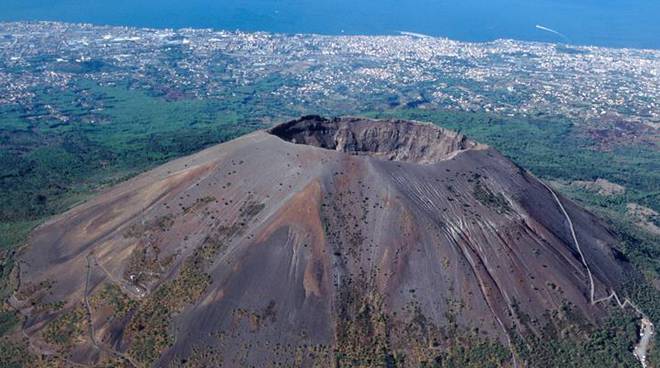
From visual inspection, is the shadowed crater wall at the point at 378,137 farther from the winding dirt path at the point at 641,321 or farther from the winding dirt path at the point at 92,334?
the winding dirt path at the point at 92,334

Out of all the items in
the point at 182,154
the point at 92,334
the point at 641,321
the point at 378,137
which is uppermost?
the point at 378,137

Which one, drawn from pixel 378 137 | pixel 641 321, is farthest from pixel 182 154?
pixel 641 321

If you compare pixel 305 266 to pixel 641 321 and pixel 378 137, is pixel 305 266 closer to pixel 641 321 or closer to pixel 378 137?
pixel 378 137

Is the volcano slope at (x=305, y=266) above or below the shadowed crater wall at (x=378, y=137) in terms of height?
below

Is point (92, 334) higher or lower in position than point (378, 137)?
lower

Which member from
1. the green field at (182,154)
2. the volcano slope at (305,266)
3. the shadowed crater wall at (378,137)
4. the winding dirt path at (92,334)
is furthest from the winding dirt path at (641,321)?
the winding dirt path at (92,334)

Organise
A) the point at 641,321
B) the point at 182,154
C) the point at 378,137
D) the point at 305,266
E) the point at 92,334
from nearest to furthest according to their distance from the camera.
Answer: the point at 92,334, the point at 305,266, the point at 641,321, the point at 378,137, the point at 182,154

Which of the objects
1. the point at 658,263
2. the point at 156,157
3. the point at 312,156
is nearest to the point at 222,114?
the point at 156,157

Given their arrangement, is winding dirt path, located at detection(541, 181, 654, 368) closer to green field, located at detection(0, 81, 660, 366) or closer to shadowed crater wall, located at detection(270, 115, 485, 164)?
green field, located at detection(0, 81, 660, 366)

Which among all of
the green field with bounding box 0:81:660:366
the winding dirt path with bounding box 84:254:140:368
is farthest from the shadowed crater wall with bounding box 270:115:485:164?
the winding dirt path with bounding box 84:254:140:368
